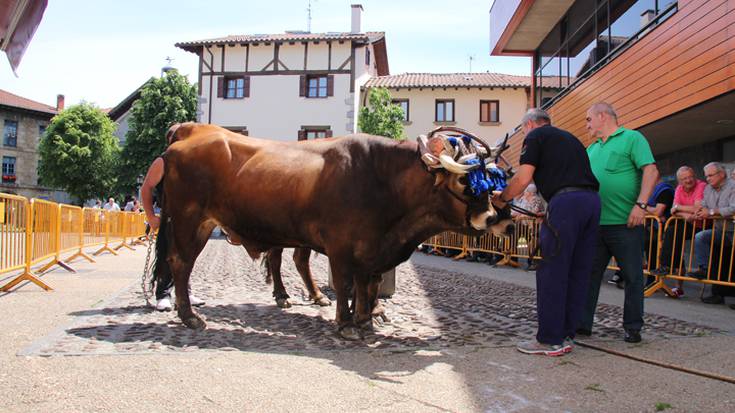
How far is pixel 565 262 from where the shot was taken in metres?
4.42

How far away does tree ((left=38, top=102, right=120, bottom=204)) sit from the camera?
45156 millimetres

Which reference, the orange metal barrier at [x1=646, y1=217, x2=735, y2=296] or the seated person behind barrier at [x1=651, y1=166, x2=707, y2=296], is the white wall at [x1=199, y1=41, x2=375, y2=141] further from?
the orange metal barrier at [x1=646, y1=217, x2=735, y2=296]

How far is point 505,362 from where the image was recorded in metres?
4.11

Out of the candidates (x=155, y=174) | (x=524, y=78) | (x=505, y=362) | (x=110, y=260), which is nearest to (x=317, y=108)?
(x=524, y=78)

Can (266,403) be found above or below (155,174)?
below

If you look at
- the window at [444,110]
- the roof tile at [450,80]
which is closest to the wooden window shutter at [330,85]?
the roof tile at [450,80]

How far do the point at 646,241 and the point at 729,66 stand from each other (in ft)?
8.99

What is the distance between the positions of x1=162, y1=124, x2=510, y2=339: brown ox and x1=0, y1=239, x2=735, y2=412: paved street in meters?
0.56

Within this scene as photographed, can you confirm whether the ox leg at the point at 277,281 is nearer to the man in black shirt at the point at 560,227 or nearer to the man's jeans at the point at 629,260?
the man in black shirt at the point at 560,227

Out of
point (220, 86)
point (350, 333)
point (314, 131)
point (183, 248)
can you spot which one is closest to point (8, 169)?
point (220, 86)

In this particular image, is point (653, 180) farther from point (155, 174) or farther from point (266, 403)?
point (155, 174)

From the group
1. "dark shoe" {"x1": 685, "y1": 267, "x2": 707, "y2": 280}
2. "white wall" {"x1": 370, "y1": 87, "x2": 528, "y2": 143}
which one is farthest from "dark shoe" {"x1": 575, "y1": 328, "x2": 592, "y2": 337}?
"white wall" {"x1": 370, "y1": 87, "x2": 528, "y2": 143}

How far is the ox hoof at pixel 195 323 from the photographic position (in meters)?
5.16

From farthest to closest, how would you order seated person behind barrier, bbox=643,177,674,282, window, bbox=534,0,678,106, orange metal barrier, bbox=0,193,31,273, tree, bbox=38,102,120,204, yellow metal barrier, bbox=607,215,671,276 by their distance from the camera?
tree, bbox=38,102,120,204
window, bbox=534,0,678,106
seated person behind barrier, bbox=643,177,674,282
yellow metal barrier, bbox=607,215,671,276
orange metal barrier, bbox=0,193,31,273
